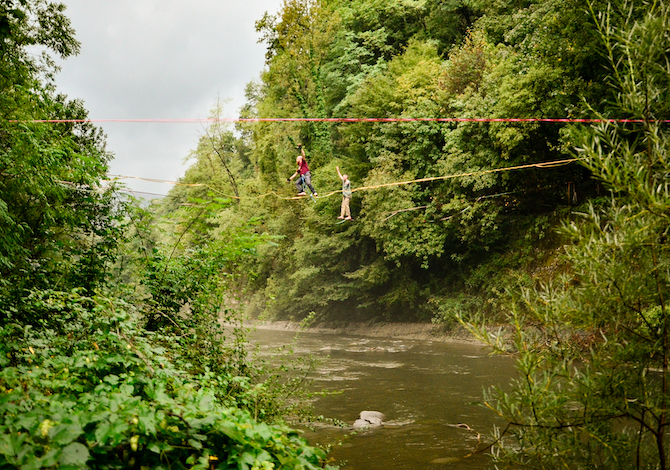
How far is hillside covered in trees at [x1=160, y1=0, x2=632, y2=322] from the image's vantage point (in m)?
15.8

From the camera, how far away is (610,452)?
384cm

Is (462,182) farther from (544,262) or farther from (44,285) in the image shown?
(44,285)

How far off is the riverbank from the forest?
2.89 feet

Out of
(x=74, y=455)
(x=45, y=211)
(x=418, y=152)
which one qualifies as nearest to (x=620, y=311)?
(x=74, y=455)

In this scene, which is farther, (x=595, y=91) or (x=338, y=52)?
(x=338, y=52)

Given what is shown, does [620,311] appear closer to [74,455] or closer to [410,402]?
[74,455]

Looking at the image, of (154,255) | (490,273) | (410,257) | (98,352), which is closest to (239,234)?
(154,255)

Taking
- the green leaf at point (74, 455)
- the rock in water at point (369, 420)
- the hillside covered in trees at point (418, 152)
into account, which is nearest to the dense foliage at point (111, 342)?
the green leaf at point (74, 455)

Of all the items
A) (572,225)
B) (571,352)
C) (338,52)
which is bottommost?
(571,352)

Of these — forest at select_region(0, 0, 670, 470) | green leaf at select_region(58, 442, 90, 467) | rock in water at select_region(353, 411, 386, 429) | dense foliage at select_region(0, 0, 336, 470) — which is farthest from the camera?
rock in water at select_region(353, 411, 386, 429)

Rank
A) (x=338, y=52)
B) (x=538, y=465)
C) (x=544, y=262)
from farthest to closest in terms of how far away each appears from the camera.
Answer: (x=338, y=52) → (x=544, y=262) → (x=538, y=465)

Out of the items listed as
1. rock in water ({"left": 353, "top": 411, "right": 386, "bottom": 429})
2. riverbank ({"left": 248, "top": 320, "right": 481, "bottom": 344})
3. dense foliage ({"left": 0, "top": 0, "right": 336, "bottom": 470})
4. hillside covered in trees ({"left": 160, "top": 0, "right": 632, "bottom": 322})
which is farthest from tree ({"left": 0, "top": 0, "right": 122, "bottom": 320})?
riverbank ({"left": 248, "top": 320, "right": 481, "bottom": 344})

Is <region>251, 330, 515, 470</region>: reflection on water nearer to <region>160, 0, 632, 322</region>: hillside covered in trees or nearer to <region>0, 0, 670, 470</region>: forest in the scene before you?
<region>0, 0, 670, 470</region>: forest

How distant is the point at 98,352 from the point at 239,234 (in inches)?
136
